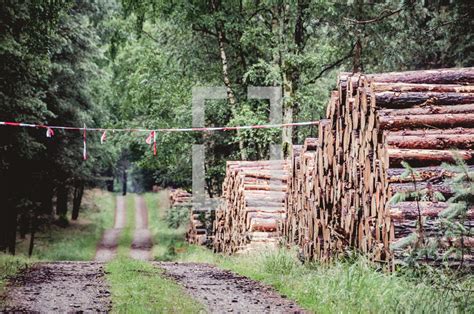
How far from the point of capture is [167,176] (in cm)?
2808

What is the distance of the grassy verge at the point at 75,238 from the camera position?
2716cm

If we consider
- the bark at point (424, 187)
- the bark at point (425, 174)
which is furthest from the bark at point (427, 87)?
the bark at point (424, 187)

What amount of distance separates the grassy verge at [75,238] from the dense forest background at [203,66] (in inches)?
68.7

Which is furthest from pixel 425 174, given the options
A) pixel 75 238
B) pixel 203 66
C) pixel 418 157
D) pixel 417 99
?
pixel 75 238

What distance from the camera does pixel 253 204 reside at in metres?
17.4

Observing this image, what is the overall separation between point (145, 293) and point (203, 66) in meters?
15.0

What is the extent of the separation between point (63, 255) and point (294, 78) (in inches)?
489

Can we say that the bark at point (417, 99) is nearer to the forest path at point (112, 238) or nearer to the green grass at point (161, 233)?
the green grass at point (161, 233)

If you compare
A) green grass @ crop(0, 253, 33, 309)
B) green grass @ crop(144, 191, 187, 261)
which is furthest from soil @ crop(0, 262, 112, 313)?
green grass @ crop(144, 191, 187, 261)

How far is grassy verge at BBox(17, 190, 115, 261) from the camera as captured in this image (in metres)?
27.2

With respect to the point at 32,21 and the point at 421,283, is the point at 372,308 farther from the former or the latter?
the point at 32,21

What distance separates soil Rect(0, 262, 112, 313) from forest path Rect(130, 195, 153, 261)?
1482 centimetres

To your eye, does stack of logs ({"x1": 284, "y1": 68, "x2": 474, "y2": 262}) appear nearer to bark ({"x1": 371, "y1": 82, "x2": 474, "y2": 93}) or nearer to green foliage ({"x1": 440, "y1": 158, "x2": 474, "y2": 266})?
bark ({"x1": 371, "y1": 82, "x2": 474, "y2": 93})

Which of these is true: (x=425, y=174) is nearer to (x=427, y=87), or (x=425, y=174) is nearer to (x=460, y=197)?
(x=427, y=87)
